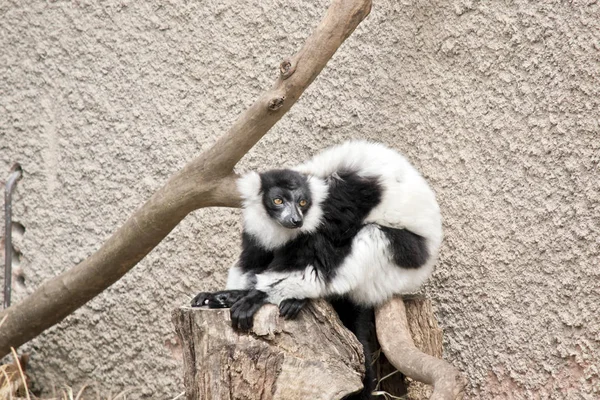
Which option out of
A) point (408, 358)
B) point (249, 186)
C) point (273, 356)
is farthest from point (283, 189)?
point (408, 358)

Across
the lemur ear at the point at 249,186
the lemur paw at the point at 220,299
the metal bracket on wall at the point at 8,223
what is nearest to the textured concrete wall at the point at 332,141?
the metal bracket on wall at the point at 8,223

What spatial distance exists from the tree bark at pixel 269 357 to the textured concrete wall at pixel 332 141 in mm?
787

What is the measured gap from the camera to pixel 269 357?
2840mm

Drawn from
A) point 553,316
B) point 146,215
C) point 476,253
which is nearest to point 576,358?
point 553,316

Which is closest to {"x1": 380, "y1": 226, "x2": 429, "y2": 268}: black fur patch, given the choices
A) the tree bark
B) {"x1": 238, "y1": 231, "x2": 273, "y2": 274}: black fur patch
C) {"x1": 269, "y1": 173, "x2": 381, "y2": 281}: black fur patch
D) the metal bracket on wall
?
{"x1": 269, "y1": 173, "x2": 381, "y2": 281}: black fur patch

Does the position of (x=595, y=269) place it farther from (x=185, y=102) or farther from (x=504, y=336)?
(x=185, y=102)

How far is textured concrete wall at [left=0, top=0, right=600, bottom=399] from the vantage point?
320 cm

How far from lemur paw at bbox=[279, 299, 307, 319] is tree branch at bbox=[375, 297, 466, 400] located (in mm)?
332

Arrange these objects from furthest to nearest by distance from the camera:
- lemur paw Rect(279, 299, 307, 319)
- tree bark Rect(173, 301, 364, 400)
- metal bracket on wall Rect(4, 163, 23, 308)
A: metal bracket on wall Rect(4, 163, 23, 308), lemur paw Rect(279, 299, 307, 319), tree bark Rect(173, 301, 364, 400)

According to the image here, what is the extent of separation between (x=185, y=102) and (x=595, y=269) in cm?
213

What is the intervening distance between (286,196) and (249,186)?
200 millimetres

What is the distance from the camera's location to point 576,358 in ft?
10.3

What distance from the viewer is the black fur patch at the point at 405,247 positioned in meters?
3.11

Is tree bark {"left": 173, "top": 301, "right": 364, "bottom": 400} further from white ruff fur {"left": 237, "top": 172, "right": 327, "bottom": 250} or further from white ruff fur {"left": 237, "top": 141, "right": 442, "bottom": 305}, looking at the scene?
white ruff fur {"left": 237, "top": 172, "right": 327, "bottom": 250}
